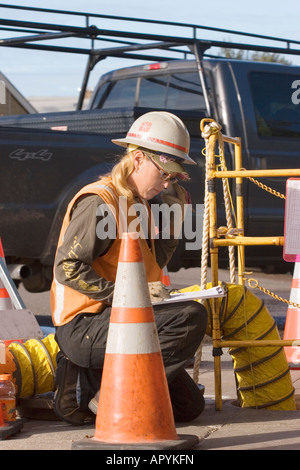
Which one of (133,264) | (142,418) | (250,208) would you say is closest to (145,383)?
(142,418)

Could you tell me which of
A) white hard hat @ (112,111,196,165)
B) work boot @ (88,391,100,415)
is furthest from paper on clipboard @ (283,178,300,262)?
work boot @ (88,391,100,415)

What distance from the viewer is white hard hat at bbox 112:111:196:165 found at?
16.0ft

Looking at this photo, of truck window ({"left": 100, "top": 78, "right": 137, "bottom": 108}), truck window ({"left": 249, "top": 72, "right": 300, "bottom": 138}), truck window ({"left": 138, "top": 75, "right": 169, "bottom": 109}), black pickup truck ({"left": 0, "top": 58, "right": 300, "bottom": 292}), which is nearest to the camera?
black pickup truck ({"left": 0, "top": 58, "right": 300, "bottom": 292})

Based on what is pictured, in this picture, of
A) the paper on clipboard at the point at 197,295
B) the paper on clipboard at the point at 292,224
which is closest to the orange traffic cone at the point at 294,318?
the paper on clipboard at the point at 292,224

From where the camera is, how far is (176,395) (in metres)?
4.99

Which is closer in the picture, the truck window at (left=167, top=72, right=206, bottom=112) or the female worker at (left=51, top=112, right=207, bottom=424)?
the female worker at (left=51, top=112, right=207, bottom=424)

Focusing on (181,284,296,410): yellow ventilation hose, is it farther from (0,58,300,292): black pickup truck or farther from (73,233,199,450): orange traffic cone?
(0,58,300,292): black pickup truck

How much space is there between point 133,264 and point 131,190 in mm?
751

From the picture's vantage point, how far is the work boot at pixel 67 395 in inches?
192

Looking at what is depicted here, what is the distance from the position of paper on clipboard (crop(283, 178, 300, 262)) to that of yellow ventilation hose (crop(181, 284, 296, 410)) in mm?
363

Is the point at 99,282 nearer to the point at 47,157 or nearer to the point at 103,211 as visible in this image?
the point at 103,211

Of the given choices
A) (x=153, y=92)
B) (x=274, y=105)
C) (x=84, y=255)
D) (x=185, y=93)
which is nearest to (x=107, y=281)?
(x=84, y=255)

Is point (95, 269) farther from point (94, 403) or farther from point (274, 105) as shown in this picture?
point (274, 105)

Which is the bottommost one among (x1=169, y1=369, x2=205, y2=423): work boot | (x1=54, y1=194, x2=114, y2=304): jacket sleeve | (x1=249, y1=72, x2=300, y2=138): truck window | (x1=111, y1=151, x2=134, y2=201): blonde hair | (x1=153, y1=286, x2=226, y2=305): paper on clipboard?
(x1=169, y1=369, x2=205, y2=423): work boot
